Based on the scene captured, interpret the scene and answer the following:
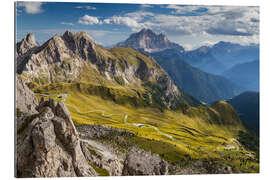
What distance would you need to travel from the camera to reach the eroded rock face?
18.1 meters

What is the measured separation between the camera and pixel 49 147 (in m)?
18.2

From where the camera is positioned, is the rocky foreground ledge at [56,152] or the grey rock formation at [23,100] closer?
the rocky foreground ledge at [56,152]

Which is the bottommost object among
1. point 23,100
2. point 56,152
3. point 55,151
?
Result: point 56,152

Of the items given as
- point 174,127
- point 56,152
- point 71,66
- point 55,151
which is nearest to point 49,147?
point 55,151

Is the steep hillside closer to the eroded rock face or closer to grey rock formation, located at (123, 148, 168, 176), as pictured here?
grey rock formation, located at (123, 148, 168, 176)

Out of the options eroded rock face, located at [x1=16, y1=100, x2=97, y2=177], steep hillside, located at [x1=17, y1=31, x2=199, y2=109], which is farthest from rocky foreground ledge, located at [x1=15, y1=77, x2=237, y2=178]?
steep hillside, located at [x1=17, y1=31, x2=199, y2=109]

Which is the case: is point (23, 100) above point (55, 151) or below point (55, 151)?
above

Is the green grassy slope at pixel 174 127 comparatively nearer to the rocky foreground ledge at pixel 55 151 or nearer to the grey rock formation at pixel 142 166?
the grey rock formation at pixel 142 166

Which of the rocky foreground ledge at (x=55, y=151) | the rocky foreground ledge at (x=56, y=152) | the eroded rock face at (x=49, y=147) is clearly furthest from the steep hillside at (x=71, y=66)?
the eroded rock face at (x=49, y=147)

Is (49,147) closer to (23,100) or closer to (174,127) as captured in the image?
(23,100)

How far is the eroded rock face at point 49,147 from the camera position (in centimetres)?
1806

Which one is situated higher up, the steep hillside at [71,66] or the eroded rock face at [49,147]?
the steep hillside at [71,66]
